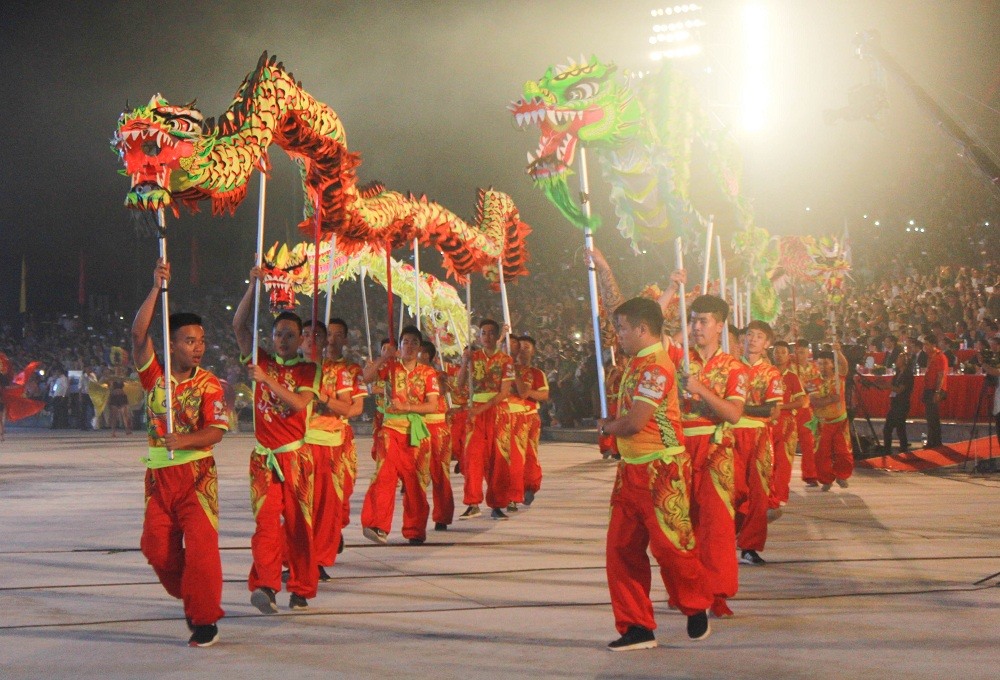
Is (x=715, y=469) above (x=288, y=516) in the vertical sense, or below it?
above

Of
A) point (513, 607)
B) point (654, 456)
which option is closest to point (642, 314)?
point (654, 456)

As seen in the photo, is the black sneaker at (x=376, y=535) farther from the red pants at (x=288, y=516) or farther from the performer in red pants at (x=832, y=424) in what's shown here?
the performer in red pants at (x=832, y=424)

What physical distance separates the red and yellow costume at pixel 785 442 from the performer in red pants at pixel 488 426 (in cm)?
248

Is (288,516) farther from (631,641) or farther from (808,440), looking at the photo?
(808,440)

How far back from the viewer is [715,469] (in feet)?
20.4

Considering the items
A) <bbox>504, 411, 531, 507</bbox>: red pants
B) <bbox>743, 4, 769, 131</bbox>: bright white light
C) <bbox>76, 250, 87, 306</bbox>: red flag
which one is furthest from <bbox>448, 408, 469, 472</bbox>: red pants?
<bbox>76, 250, 87, 306</bbox>: red flag

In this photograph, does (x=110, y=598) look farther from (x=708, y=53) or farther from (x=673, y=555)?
(x=708, y=53)

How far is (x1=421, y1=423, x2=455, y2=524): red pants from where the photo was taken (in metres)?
9.84

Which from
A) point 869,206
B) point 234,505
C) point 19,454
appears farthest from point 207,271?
point 234,505

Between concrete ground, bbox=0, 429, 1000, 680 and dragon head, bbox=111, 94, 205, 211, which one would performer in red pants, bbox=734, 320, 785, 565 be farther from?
dragon head, bbox=111, 94, 205, 211

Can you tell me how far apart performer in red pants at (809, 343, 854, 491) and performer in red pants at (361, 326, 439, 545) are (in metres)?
5.56

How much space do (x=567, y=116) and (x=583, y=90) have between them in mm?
240

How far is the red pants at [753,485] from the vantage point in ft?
25.3

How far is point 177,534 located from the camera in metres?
5.61
